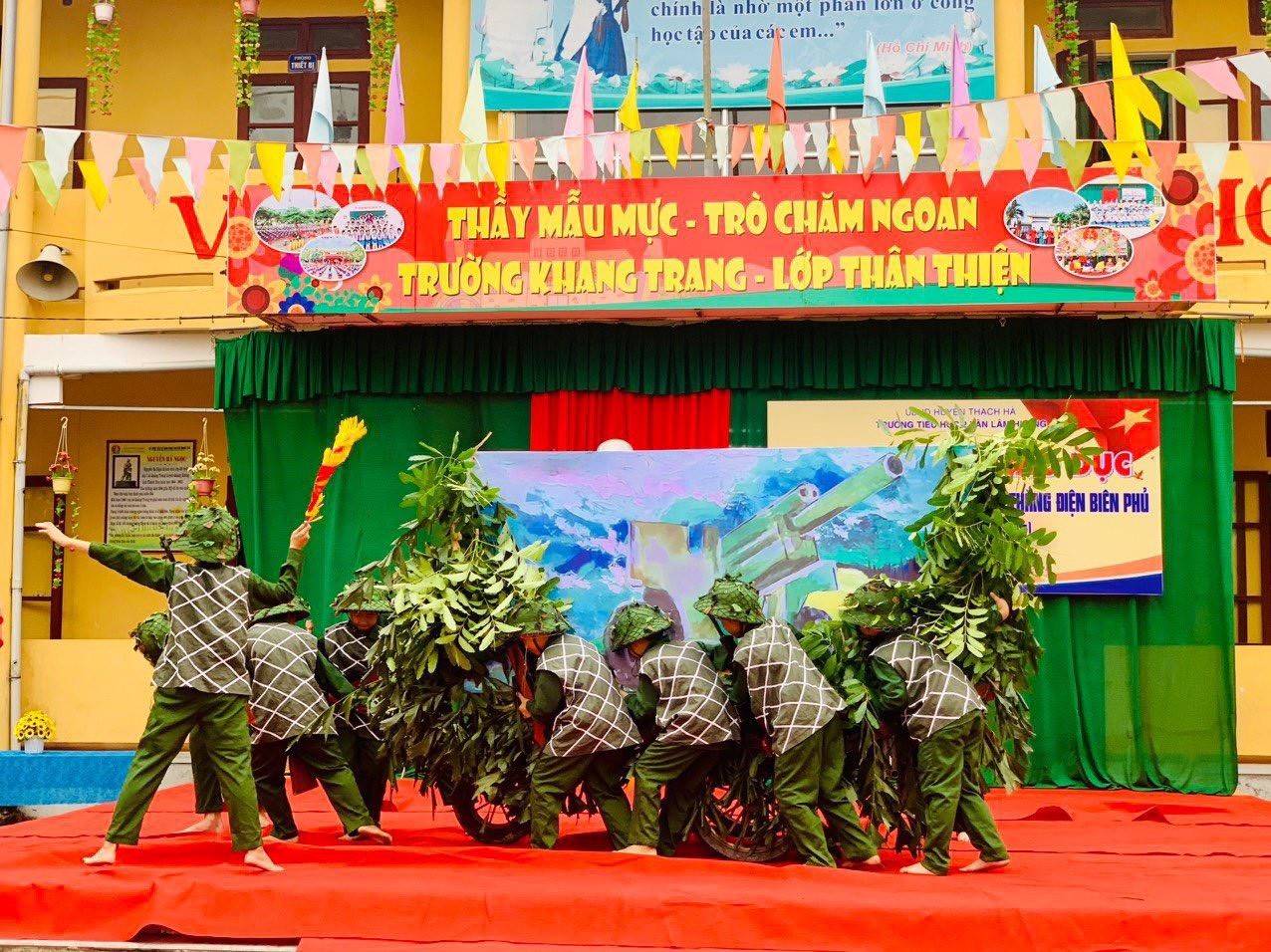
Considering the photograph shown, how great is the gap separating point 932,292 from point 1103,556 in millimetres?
1983

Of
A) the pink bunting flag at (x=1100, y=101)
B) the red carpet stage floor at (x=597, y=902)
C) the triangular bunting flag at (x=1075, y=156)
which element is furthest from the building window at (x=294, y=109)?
the red carpet stage floor at (x=597, y=902)

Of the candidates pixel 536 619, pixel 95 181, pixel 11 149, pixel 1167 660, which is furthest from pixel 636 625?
pixel 1167 660

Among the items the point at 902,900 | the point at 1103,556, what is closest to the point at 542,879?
the point at 902,900

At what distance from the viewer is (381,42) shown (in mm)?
11844

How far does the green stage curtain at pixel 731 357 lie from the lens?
394 inches

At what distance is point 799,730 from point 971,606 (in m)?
0.95

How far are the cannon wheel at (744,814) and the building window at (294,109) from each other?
697 centimetres

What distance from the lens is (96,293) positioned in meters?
11.1

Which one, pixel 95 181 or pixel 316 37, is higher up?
pixel 316 37

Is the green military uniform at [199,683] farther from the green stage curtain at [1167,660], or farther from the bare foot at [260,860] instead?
the green stage curtain at [1167,660]

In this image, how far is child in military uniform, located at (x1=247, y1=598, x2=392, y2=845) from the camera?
265 inches

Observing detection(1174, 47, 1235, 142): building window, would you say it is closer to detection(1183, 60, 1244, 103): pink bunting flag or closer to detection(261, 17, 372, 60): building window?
detection(1183, 60, 1244, 103): pink bunting flag

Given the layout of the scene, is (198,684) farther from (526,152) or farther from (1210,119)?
(1210,119)

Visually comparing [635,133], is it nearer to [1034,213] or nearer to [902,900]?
[1034,213]
